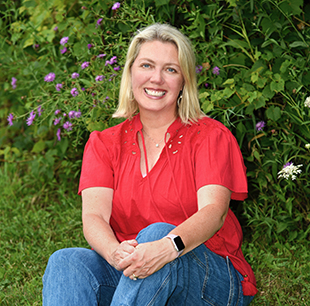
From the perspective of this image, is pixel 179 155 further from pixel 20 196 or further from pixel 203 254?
pixel 20 196

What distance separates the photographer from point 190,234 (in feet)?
6.02

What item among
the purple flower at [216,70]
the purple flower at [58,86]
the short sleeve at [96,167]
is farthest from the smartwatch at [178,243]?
the purple flower at [58,86]

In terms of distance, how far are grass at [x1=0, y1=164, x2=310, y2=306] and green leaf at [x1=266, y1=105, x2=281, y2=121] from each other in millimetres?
769

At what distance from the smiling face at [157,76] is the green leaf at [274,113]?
0.64 metres

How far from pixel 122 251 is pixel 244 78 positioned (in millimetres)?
1354

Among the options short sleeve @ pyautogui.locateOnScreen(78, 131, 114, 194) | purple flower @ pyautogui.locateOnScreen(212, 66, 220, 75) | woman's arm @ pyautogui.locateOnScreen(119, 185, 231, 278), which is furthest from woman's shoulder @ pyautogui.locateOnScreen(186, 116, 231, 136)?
purple flower @ pyautogui.locateOnScreen(212, 66, 220, 75)

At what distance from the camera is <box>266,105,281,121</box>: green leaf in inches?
102

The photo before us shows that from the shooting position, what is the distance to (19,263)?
2.87m

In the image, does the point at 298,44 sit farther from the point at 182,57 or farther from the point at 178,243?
the point at 178,243

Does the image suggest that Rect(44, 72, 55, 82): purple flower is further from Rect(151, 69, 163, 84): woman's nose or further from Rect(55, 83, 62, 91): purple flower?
Rect(151, 69, 163, 84): woman's nose

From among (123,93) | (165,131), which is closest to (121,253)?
(165,131)

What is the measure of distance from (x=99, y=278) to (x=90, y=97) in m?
1.39

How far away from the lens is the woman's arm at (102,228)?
186 centimetres

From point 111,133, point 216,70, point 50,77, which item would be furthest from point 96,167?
point 50,77
